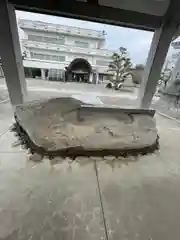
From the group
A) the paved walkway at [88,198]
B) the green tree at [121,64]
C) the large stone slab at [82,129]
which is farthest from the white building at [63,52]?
the paved walkway at [88,198]

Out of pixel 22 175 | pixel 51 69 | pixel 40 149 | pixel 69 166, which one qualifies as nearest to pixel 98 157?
pixel 69 166

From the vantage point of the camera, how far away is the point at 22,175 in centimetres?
113

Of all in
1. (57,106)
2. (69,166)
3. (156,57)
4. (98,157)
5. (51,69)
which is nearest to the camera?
(69,166)

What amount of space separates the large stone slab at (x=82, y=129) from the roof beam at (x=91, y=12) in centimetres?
180

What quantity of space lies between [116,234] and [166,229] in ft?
0.98

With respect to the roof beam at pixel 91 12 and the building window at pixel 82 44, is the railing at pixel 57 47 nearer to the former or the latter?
the building window at pixel 82 44

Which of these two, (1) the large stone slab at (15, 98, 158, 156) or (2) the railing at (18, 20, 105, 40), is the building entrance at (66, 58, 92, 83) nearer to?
(2) the railing at (18, 20, 105, 40)

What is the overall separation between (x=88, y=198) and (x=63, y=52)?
40.8ft

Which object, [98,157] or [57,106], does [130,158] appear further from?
[57,106]

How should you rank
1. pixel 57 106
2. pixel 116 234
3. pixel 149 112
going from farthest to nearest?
1. pixel 149 112
2. pixel 57 106
3. pixel 116 234

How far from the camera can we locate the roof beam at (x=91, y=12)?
2543 millimetres

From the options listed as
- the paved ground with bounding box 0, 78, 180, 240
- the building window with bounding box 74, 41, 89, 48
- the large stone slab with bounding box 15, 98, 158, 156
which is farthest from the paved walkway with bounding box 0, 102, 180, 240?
the building window with bounding box 74, 41, 89, 48

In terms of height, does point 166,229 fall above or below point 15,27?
below

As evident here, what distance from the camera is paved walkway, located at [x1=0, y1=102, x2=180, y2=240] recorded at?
0.79 m
